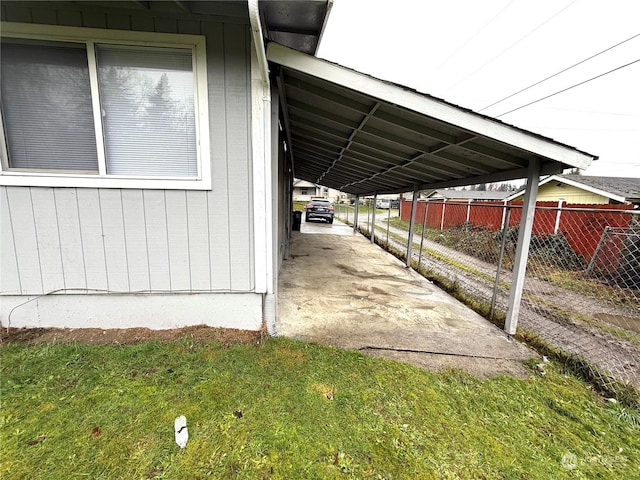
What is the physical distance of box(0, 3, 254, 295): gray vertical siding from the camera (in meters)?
2.64

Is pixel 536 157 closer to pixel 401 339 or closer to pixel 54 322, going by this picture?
pixel 401 339

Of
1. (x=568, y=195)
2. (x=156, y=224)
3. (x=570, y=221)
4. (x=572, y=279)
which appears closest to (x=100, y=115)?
(x=156, y=224)

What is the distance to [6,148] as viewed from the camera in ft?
8.48

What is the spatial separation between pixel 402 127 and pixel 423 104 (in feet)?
2.16

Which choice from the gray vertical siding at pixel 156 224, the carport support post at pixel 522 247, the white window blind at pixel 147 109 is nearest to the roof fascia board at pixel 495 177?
the carport support post at pixel 522 247

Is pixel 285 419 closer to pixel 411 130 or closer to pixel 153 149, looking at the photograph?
pixel 153 149

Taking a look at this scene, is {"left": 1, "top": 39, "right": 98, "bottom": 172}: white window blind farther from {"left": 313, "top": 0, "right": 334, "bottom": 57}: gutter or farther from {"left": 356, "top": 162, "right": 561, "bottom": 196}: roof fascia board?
{"left": 356, "top": 162, "right": 561, "bottom": 196}: roof fascia board

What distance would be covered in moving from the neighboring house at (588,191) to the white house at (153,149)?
931 cm

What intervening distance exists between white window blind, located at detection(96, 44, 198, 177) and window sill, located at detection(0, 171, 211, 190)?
0.08 m

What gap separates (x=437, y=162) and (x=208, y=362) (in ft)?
13.9

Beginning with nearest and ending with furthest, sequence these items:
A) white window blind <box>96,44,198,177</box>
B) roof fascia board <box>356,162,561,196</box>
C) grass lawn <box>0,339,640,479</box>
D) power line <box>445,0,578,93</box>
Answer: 1. grass lawn <box>0,339,640,479</box>
2. white window blind <box>96,44,198,177</box>
3. roof fascia board <box>356,162,561,196</box>
4. power line <box>445,0,578,93</box>

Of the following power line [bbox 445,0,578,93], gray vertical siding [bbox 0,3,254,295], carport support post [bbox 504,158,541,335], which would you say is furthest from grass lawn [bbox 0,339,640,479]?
power line [bbox 445,0,578,93]

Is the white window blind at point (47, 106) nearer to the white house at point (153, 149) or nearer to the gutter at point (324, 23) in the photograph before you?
the white house at point (153, 149)

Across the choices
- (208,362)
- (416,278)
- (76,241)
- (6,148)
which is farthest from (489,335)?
(6,148)
